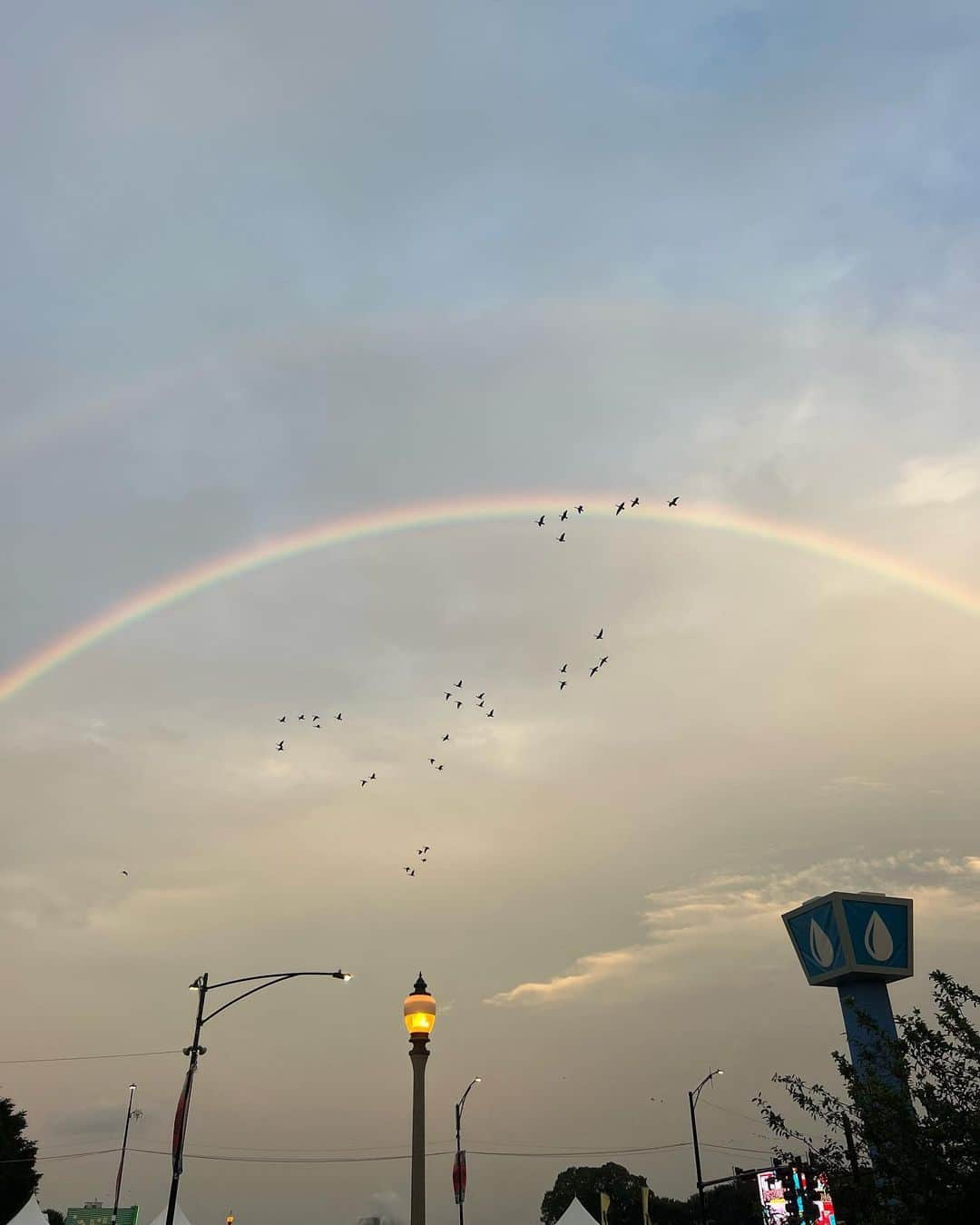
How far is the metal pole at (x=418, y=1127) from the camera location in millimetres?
14594

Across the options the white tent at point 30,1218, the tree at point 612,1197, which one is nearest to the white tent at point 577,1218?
the white tent at point 30,1218

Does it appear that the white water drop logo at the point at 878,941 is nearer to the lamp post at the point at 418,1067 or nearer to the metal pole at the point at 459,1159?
the metal pole at the point at 459,1159

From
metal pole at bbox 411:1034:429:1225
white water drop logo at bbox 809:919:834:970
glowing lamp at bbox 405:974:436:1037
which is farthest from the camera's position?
white water drop logo at bbox 809:919:834:970

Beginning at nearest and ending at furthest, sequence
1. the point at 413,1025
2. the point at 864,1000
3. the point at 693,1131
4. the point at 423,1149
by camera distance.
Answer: the point at 423,1149, the point at 413,1025, the point at 864,1000, the point at 693,1131

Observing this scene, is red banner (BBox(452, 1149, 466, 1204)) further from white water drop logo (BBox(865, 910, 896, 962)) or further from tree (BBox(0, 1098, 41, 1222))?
tree (BBox(0, 1098, 41, 1222))

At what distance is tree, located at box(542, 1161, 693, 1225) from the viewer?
5507 inches

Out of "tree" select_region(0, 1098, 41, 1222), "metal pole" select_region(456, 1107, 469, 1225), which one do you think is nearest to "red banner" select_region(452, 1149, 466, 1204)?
"metal pole" select_region(456, 1107, 469, 1225)

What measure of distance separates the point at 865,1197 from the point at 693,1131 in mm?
50789

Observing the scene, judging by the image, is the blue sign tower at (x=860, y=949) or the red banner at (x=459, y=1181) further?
the blue sign tower at (x=860, y=949)

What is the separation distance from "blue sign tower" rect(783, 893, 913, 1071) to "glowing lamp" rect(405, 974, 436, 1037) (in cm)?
4316

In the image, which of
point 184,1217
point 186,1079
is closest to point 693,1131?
point 184,1217

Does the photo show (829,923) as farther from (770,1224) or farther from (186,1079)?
(186,1079)

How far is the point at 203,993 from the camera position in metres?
31.7

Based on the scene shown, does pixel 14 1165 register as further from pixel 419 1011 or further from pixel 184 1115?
pixel 419 1011
